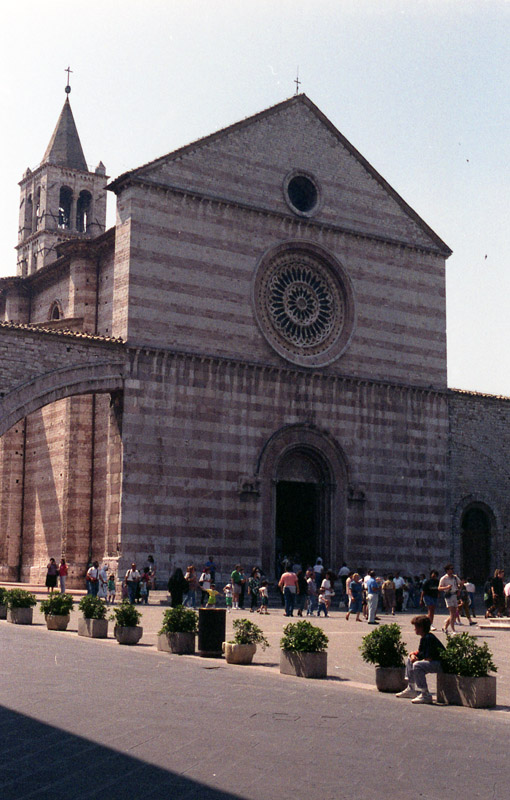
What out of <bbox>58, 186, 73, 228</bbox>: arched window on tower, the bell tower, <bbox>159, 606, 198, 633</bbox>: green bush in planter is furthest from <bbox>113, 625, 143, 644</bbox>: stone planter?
<bbox>58, 186, 73, 228</bbox>: arched window on tower

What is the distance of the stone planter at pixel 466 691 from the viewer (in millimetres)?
13070

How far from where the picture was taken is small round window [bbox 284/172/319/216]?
125 ft

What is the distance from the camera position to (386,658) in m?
14.4

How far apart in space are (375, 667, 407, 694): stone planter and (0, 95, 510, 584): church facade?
720 inches

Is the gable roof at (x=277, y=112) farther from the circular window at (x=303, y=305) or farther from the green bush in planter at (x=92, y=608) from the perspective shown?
the green bush in planter at (x=92, y=608)

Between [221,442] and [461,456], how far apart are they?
11671 millimetres

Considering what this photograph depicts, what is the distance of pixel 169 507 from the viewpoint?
32781 millimetres

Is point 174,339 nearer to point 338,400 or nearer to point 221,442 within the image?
point 221,442

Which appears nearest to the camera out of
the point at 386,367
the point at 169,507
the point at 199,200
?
the point at 169,507

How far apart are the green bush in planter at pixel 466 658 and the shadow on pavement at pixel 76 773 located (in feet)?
18.4

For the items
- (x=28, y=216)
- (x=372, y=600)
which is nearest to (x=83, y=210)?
(x=28, y=216)

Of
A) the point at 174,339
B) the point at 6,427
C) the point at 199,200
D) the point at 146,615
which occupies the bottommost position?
the point at 146,615

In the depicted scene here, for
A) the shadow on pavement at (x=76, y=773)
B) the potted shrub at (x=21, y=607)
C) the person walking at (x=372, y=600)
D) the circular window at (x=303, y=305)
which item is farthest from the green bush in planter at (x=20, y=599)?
the circular window at (x=303, y=305)

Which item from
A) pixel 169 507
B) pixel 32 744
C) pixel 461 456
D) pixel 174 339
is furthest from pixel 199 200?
pixel 32 744
